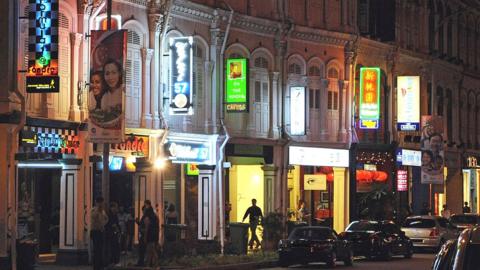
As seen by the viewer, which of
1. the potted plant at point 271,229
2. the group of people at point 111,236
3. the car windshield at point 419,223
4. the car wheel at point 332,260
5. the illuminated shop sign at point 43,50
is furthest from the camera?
the car windshield at point 419,223

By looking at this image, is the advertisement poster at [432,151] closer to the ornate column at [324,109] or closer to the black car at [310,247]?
the ornate column at [324,109]

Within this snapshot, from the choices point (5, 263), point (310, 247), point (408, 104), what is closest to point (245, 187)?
point (310, 247)

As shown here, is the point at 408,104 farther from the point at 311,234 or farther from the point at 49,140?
the point at 49,140

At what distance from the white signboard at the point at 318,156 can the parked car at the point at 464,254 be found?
31282 mm

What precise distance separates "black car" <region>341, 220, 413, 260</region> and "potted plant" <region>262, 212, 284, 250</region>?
7.99 ft

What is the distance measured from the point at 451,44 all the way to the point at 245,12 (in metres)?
22.5

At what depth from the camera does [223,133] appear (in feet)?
116

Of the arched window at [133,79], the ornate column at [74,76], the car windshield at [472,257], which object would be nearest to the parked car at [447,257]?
the car windshield at [472,257]

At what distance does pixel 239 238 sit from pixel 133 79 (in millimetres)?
6258

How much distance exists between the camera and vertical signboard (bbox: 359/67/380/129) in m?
43.6

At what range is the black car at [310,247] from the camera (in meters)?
28.4

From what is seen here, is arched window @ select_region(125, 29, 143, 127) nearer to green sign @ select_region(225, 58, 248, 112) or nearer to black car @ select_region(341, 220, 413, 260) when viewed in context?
green sign @ select_region(225, 58, 248, 112)

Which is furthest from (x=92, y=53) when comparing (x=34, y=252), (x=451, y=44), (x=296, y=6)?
(x=451, y=44)

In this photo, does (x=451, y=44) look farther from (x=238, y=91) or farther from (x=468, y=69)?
(x=238, y=91)
